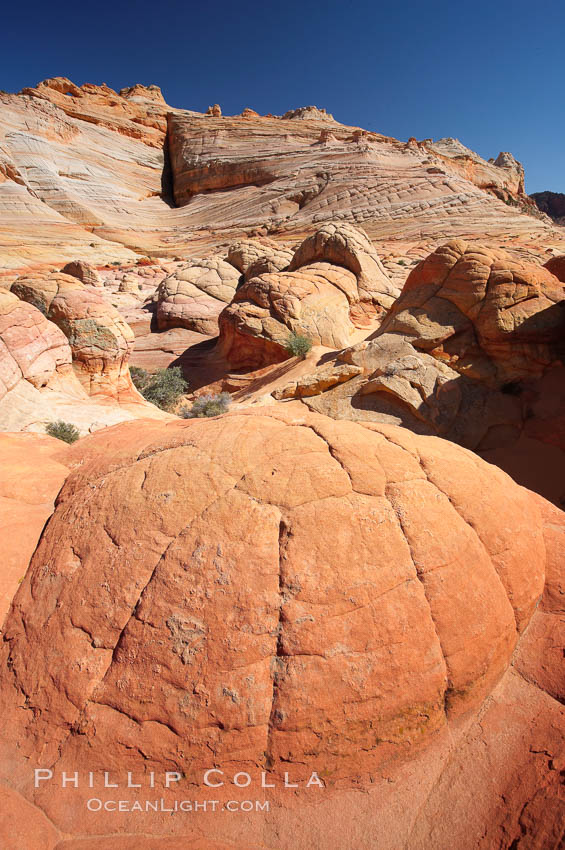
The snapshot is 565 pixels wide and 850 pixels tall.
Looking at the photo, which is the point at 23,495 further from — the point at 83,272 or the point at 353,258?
the point at 83,272

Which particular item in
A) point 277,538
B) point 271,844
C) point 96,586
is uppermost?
point 277,538

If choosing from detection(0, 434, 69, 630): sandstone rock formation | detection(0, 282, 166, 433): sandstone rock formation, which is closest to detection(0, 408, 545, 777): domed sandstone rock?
detection(0, 434, 69, 630): sandstone rock formation

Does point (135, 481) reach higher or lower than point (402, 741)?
higher

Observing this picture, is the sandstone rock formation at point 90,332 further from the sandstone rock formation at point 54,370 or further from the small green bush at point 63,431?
the small green bush at point 63,431

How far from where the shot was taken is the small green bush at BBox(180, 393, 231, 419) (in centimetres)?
885

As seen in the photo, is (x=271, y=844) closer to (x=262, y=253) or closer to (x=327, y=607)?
(x=327, y=607)

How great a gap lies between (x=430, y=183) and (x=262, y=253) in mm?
19121

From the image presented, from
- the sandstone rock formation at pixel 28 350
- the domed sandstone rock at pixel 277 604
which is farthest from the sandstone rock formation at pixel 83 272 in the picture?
the domed sandstone rock at pixel 277 604

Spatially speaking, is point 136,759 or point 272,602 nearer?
point 136,759

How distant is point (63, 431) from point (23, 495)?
324 centimetres

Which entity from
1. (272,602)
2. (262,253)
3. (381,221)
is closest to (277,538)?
(272,602)

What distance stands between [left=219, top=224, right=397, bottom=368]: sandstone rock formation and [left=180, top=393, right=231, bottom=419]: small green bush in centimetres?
256

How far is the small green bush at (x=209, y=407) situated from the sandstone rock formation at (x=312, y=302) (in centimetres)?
256

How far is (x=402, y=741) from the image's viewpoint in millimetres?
1992
